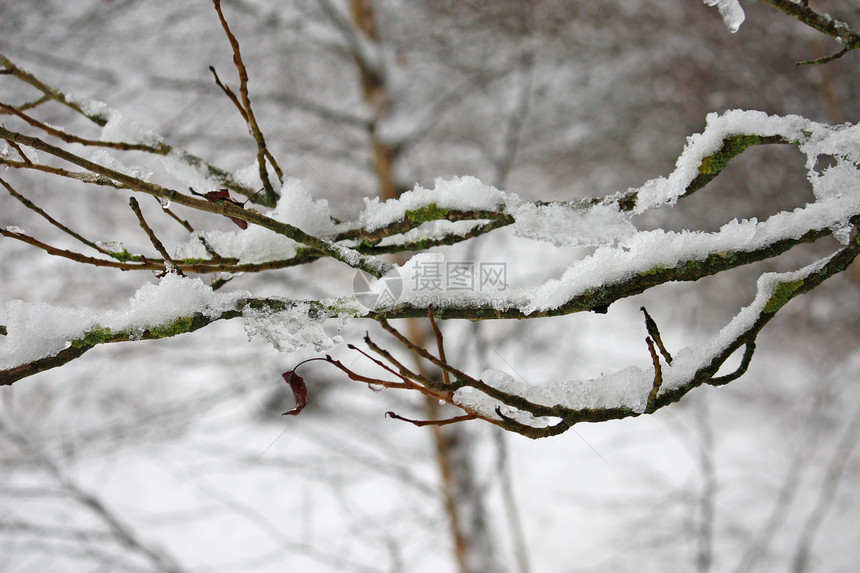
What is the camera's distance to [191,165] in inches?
42.6

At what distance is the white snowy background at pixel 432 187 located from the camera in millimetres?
2756

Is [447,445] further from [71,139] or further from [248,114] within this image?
[71,139]

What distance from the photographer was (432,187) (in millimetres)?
3307

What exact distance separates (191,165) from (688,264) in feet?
3.20

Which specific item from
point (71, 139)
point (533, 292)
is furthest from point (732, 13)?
point (71, 139)

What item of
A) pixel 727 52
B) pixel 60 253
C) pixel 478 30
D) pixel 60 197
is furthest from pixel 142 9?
pixel 727 52

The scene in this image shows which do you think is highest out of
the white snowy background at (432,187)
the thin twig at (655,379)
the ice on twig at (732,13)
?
the white snowy background at (432,187)

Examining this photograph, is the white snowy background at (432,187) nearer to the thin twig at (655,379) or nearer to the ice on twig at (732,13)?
the ice on twig at (732,13)

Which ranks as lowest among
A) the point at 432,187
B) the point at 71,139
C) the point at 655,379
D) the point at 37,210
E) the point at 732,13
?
the point at 655,379

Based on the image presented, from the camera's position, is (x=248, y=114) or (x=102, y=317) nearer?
(x=102, y=317)

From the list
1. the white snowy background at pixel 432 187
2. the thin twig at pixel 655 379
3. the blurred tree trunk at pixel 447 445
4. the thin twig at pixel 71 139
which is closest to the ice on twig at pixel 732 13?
the thin twig at pixel 655 379

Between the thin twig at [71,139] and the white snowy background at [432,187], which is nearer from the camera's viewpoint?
the thin twig at [71,139]

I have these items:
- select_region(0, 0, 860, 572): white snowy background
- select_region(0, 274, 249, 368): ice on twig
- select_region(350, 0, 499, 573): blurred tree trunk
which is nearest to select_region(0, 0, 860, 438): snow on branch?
select_region(0, 274, 249, 368): ice on twig

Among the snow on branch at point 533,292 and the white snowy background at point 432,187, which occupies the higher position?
the white snowy background at point 432,187
